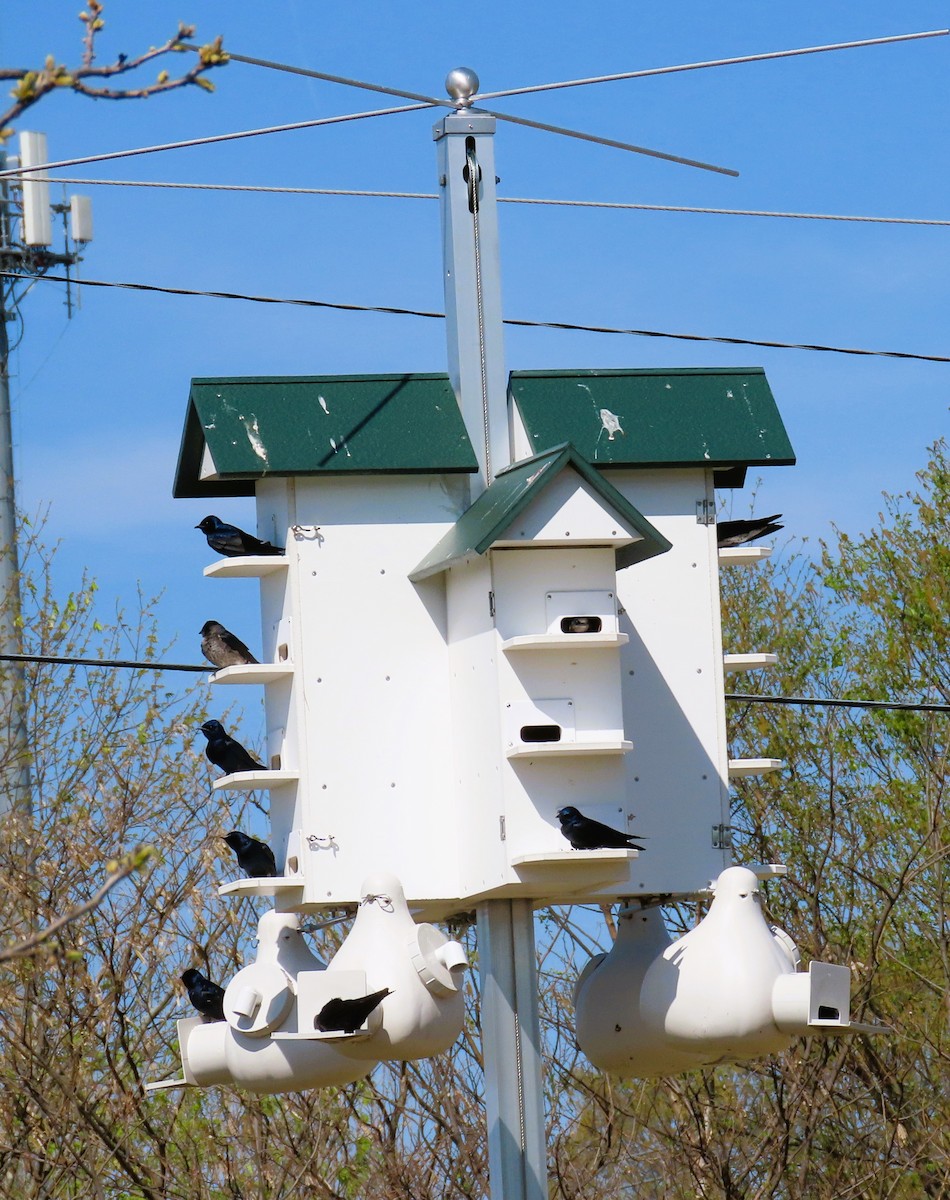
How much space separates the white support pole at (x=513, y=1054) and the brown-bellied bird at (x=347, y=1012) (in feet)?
2.00

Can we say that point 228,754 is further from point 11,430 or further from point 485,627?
point 11,430

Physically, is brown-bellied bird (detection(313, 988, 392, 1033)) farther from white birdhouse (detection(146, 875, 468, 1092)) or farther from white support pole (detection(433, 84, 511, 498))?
white support pole (detection(433, 84, 511, 498))

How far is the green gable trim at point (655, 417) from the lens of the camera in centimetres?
593

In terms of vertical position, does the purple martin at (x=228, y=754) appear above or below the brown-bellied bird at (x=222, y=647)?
below

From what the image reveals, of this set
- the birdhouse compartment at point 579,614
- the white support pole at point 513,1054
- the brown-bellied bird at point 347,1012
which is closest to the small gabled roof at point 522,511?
the birdhouse compartment at point 579,614

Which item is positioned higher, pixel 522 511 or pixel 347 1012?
pixel 522 511

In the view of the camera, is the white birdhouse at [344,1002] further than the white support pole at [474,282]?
No

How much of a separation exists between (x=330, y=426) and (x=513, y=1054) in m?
1.84

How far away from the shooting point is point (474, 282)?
5977 mm

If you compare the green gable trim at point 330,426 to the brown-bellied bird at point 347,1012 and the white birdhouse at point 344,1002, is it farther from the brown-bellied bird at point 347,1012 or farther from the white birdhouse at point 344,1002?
the brown-bellied bird at point 347,1012

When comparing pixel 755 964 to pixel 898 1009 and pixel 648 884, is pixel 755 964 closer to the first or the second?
pixel 648 884

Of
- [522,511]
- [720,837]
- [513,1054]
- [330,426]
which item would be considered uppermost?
[330,426]

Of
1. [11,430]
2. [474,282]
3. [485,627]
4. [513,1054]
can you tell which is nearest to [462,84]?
[474,282]

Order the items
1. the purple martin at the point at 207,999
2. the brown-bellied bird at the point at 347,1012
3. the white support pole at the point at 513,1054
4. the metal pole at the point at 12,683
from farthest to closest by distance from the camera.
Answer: the metal pole at the point at 12,683
the purple martin at the point at 207,999
the white support pole at the point at 513,1054
the brown-bellied bird at the point at 347,1012
